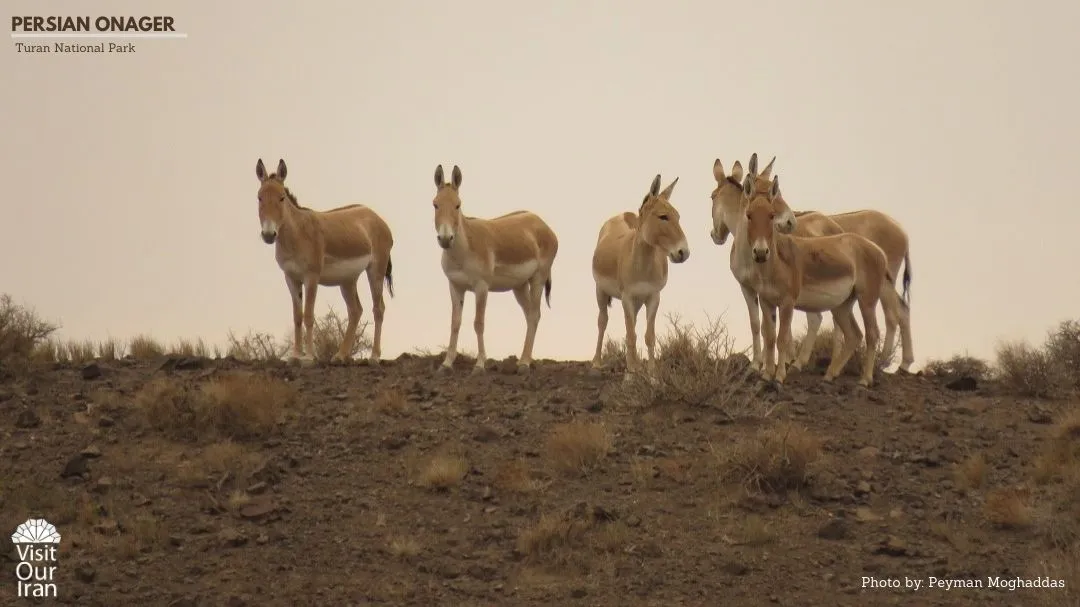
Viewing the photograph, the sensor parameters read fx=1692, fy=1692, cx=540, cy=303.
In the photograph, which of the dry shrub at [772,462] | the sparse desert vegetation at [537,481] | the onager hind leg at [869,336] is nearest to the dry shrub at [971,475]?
the sparse desert vegetation at [537,481]

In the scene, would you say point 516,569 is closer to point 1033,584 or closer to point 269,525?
point 269,525

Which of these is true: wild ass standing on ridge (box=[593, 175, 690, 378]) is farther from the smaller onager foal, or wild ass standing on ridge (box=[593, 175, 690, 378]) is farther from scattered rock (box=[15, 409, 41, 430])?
scattered rock (box=[15, 409, 41, 430])

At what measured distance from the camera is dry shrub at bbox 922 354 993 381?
23062 mm

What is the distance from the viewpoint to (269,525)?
678 inches

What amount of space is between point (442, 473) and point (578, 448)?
4.92 ft

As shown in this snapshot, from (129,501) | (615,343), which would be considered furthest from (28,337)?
(615,343)

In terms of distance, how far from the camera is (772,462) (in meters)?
17.6

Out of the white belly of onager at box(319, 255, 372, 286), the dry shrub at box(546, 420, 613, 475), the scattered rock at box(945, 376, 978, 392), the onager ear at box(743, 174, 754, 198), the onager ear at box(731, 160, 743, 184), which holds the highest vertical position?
the onager ear at box(731, 160, 743, 184)

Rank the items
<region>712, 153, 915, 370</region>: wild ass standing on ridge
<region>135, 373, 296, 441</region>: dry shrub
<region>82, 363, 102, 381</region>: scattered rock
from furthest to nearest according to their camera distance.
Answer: <region>82, 363, 102, 381</region>: scattered rock < <region>712, 153, 915, 370</region>: wild ass standing on ridge < <region>135, 373, 296, 441</region>: dry shrub

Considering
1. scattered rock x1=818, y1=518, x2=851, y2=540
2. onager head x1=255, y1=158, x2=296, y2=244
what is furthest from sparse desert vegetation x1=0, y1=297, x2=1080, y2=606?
onager head x1=255, y1=158, x2=296, y2=244

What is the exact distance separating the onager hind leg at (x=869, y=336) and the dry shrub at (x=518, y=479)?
200 inches

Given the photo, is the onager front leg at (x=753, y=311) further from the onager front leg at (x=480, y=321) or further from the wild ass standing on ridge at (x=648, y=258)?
the onager front leg at (x=480, y=321)

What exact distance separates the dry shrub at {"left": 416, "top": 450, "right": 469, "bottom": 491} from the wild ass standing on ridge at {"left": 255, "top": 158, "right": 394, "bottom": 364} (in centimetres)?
434

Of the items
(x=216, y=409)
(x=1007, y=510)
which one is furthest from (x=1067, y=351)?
(x=216, y=409)
